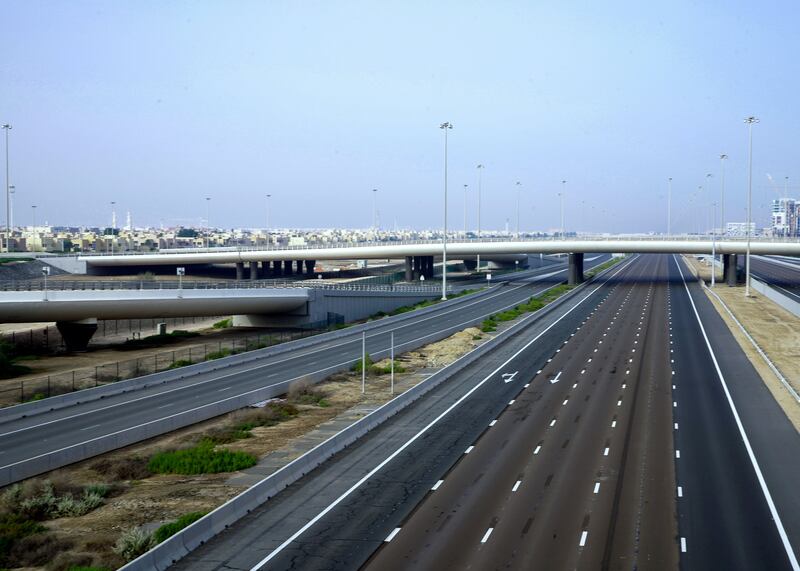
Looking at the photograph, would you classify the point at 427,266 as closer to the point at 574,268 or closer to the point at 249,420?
the point at 574,268

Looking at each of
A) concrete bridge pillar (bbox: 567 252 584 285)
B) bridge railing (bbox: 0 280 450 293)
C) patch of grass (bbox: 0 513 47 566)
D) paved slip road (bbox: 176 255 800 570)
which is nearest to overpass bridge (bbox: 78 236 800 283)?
concrete bridge pillar (bbox: 567 252 584 285)

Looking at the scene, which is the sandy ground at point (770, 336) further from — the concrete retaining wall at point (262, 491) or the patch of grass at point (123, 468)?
the patch of grass at point (123, 468)

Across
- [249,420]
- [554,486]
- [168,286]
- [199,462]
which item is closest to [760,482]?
[554,486]

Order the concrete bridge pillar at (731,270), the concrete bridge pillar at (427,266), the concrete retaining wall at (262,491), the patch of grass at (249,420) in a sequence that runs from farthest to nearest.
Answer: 1. the concrete bridge pillar at (427,266)
2. the concrete bridge pillar at (731,270)
3. the patch of grass at (249,420)
4. the concrete retaining wall at (262,491)

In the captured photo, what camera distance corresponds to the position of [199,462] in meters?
28.7

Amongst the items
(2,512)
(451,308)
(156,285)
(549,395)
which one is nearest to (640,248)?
(451,308)

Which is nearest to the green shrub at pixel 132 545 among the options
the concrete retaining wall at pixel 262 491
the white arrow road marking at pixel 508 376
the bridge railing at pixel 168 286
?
the concrete retaining wall at pixel 262 491

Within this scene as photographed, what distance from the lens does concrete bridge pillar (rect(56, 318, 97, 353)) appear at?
205 ft

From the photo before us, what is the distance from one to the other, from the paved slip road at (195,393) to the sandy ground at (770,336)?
22089 millimetres

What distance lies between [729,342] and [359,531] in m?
42.6

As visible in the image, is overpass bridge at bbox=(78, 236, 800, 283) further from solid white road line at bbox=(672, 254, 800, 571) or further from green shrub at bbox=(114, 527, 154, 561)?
green shrub at bbox=(114, 527, 154, 561)

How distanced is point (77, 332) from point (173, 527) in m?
45.9

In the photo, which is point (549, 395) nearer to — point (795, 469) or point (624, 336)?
point (795, 469)

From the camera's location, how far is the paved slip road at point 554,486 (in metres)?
19.8
